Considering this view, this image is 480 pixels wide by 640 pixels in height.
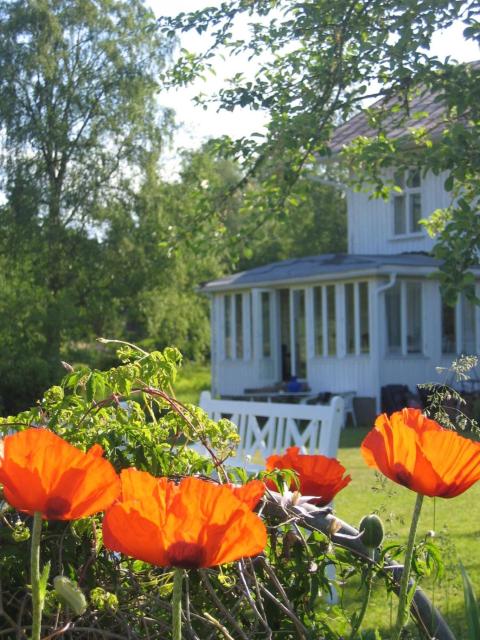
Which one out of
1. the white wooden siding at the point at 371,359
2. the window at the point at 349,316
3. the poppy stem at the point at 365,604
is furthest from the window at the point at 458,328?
the poppy stem at the point at 365,604

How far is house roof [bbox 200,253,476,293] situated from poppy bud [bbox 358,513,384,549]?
18.7 meters

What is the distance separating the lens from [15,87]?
1136 inches

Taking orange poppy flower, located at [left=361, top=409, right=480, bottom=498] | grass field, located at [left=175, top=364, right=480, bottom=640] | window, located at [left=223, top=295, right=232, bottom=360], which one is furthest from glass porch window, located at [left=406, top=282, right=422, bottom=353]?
orange poppy flower, located at [left=361, top=409, right=480, bottom=498]

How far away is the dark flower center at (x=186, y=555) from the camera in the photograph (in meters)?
1.01

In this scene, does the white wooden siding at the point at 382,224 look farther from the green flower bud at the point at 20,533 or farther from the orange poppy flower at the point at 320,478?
the green flower bud at the point at 20,533

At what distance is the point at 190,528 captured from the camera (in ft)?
3.35

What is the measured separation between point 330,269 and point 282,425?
14.9 metres

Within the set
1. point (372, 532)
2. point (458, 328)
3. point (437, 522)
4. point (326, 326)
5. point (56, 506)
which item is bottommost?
point (437, 522)

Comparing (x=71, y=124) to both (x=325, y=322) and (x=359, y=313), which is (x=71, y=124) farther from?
(x=359, y=313)

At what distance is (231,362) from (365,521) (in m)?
23.3

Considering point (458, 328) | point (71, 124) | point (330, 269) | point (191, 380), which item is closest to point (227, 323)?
point (330, 269)

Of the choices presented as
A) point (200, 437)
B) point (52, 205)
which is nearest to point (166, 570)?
point (200, 437)

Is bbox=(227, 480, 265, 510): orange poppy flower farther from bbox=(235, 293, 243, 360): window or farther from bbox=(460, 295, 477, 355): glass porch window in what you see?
bbox=(235, 293, 243, 360): window

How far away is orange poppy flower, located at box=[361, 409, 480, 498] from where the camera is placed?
4.04ft
